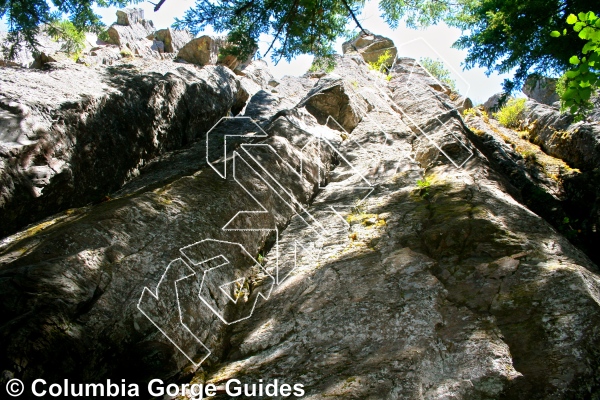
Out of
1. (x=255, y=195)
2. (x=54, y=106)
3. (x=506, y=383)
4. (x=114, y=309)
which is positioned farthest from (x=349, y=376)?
(x=54, y=106)

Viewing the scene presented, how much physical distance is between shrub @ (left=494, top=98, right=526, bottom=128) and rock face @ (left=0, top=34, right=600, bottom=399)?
248 inches

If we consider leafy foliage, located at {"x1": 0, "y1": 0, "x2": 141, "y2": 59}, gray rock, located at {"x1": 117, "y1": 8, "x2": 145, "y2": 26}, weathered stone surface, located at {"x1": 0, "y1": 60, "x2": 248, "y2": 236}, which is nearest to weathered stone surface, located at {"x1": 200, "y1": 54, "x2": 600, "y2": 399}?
weathered stone surface, located at {"x1": 0, "y1": 60, "x2": 248, "y2": 236}

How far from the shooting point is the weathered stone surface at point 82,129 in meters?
4.44

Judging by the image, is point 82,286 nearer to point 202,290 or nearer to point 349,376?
point 202,290

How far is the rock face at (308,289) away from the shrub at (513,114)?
6291 mm

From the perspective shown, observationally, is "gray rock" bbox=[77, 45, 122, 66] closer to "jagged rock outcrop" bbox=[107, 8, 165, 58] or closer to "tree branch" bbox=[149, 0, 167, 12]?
"jagged rock outcrop" bbox=[107, 8, 165, 58]

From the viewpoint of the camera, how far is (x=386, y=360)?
2.96 metres

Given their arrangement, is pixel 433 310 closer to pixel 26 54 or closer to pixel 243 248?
pixel 243 248

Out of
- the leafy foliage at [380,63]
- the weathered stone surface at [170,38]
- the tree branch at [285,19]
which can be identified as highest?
the weathered stone surface at [170,38]

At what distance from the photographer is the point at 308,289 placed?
13.0 feet

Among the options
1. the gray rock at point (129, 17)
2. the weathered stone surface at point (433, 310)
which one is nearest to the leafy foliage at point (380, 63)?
the weathered stone surface at point (433, 310)

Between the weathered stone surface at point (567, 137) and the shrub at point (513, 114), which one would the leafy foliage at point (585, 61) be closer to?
the weathered stone surface at point (567, 137)

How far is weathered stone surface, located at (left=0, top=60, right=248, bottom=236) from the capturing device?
4.44m

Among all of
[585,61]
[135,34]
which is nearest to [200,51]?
[135,34]
